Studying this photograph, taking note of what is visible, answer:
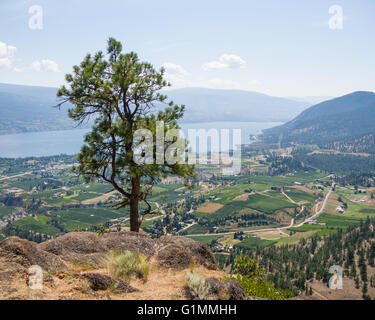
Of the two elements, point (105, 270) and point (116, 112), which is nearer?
point (105, 270)

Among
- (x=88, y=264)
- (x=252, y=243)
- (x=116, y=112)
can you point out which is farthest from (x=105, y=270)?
(x=252, y=243)

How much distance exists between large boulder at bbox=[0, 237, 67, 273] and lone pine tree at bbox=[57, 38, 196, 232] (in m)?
3.82

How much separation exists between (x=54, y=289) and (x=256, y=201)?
401 feet

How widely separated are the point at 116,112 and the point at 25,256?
251 inches

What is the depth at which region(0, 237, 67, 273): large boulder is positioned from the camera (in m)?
6.80

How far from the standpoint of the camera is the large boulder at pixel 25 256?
6.80 metres

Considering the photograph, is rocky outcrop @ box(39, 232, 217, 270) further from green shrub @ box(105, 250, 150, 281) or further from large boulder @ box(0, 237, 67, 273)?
green shrub @ box(105, 250, 150, 281)

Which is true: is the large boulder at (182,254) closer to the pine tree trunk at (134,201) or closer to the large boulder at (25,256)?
the pine tree trunk at (134,201)

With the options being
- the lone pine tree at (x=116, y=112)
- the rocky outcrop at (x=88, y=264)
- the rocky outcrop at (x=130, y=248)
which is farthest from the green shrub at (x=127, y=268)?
the lone pine tree at (x=116, y=112)

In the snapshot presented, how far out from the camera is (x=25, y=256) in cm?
698

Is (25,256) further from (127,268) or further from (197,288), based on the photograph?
(197,288)

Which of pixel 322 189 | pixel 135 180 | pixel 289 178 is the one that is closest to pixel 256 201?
pixel 322 189

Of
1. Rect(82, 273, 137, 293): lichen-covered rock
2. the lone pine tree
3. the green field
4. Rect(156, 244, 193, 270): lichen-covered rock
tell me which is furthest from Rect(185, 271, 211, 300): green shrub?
the green field

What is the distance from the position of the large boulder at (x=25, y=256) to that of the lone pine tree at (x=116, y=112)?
382 centimetres
